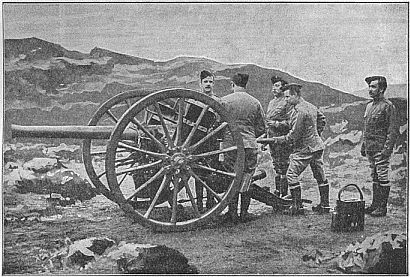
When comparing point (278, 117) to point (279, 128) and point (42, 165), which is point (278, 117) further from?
point (42, 165)

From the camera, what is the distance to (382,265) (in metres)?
3.72

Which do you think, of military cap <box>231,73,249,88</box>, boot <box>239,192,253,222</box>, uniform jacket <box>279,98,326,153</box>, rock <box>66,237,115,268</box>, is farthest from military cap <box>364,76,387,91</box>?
rock <box>66,237,115,268</box>

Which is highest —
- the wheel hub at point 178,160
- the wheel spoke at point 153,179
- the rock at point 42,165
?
the wheel hub at point 178,160

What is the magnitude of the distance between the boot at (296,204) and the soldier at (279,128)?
0.17ft

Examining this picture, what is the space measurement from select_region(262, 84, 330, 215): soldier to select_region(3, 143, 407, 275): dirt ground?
4 cm

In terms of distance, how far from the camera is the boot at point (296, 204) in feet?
12.1

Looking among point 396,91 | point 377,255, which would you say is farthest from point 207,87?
point 377,255

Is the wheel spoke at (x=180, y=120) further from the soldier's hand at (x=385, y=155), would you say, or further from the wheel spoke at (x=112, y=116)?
the soldier's hand at (x=385, y=155)

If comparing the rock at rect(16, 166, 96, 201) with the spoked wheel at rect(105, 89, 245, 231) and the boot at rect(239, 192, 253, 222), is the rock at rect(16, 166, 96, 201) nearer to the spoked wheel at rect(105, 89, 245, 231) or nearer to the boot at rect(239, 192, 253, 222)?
the spoked wheel at rect(105, 89, 245, 231)

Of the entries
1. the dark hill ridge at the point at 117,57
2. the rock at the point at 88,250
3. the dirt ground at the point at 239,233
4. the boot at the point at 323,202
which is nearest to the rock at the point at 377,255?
the dirt ground at the point at 239,233

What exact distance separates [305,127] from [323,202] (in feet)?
1.46

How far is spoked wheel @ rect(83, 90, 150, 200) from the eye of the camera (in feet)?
12.0

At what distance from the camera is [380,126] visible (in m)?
3.72

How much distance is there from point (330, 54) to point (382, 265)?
4.13 ft
